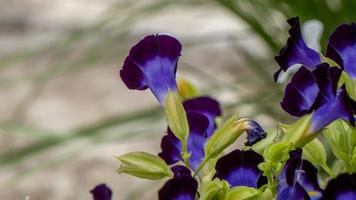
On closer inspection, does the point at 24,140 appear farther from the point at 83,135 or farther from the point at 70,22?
the point at 83,135

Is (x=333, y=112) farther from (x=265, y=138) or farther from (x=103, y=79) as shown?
(x=103, y=79)

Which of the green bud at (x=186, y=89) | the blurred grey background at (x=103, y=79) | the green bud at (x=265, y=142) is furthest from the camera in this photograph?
the blurred grey background at (x=103, y=79)

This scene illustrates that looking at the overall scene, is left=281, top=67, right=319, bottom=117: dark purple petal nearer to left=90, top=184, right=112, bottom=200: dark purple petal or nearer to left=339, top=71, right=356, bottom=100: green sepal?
left=339, top=71, right=356, bottom=100: green sepal

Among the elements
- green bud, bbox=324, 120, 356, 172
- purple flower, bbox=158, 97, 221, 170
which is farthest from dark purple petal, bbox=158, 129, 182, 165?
green bud, bbox=324, 120, 356, 172

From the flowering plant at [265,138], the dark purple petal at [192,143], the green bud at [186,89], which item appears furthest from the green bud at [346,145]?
the green bud at [186,89]

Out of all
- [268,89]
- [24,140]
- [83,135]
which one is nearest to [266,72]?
[268,89]

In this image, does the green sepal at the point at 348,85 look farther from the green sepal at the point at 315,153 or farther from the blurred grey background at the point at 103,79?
the blurred grey background at the point at 103,79
